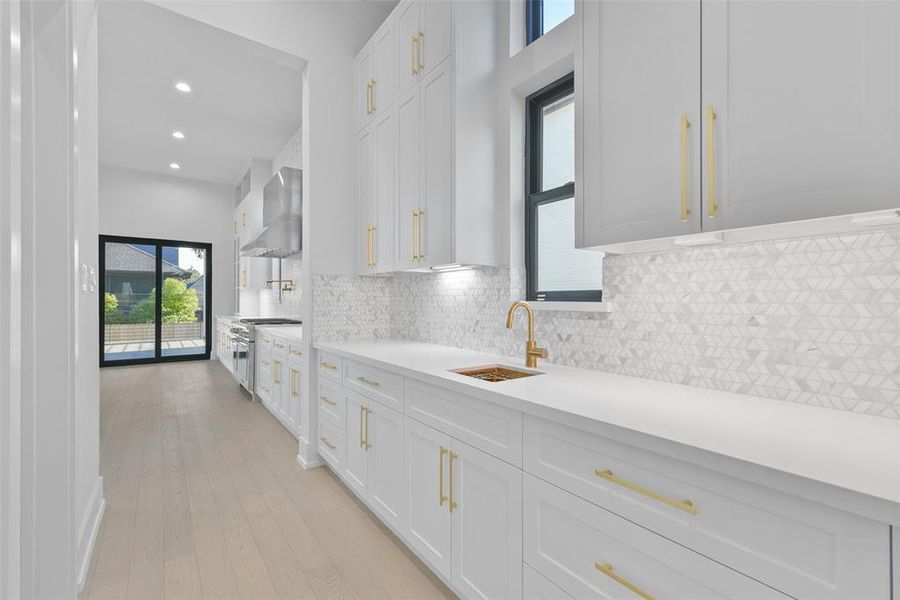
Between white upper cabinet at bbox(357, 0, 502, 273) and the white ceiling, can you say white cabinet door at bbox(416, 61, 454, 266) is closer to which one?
white upper cabinet at bbox(357, 0, 502, 273)

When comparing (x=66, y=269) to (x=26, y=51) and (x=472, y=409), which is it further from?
(x=472, y=409)

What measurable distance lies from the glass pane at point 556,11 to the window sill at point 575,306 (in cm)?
143

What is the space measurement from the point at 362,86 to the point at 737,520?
3.20 metres

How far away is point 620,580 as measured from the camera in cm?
105

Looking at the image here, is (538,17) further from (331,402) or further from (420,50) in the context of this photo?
(331,402)

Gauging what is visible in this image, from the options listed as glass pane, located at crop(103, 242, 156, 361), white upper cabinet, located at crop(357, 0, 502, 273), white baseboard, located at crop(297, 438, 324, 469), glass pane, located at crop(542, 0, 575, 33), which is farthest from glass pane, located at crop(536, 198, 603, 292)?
glass pane, located at crop(103, 242, 156, 361)

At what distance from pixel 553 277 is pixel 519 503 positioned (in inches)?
45.9

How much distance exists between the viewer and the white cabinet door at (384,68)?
266 centimetres

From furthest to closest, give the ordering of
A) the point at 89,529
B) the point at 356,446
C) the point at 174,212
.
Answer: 1. the point at 174,212
2. the point at 356,446
3. the point at 89,529

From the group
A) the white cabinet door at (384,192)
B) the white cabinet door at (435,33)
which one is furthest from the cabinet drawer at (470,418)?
the white cabinet door at (435,33)

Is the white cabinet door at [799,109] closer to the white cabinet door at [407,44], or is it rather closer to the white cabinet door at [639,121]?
the white cabinet door at [639,121]

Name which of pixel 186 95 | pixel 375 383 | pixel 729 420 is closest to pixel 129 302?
pixel 186 95

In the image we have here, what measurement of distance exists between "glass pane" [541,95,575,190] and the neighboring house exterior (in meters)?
7.51

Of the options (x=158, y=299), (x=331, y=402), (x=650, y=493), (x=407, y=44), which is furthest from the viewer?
(x=158, y=299)
